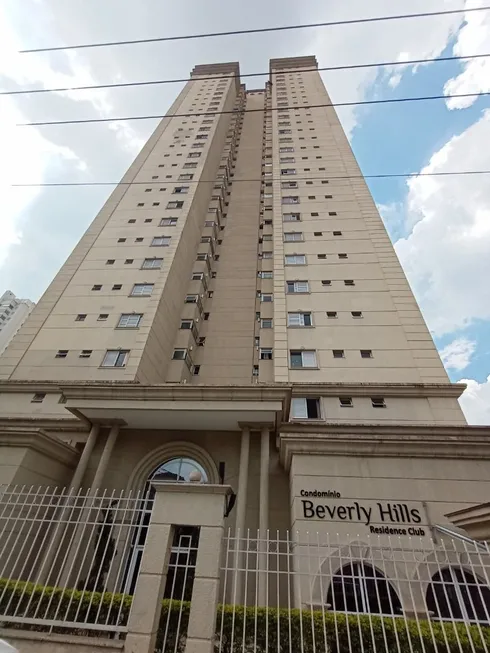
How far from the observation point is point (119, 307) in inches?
768

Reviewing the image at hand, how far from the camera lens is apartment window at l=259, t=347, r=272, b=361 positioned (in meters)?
20.5

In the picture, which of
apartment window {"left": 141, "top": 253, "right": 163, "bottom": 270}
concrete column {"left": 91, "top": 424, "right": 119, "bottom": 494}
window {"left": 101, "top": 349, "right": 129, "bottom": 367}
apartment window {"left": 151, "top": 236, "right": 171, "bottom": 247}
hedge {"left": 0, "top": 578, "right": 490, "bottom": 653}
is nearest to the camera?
hedge {"left": 0, "top": 578, "right": 490, "bottom": 653}

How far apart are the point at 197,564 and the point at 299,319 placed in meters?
14.4

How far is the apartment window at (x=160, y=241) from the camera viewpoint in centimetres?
2298

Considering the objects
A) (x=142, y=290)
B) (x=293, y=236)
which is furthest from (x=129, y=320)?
(x=293, y=236)

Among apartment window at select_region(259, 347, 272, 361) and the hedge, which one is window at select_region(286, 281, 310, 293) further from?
the hedge

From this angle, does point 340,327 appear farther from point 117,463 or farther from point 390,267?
point 117,463

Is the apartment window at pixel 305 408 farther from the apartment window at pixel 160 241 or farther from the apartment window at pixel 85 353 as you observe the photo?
the apartment window at pixel 160 241

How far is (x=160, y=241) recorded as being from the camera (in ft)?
76.3

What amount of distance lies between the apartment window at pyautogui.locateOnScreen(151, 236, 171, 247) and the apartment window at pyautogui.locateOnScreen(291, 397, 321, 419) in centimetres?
1345

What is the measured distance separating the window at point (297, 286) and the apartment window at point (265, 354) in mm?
3553

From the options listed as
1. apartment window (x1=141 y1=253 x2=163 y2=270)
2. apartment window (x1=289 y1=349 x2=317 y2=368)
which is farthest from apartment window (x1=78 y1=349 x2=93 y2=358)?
apartment window (x1=289 y1=349 x2=317 y2=368)

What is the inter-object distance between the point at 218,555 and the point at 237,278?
22.5 meters

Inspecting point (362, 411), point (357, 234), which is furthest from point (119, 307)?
point (357, 234)
